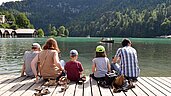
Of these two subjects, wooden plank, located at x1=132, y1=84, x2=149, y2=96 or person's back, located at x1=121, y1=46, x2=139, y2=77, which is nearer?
wooden plank, located at x1=132, y1=84, x2=149, y2=96

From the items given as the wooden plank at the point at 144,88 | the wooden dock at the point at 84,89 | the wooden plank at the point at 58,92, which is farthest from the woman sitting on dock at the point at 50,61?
the wooden plank at the point at 144,88

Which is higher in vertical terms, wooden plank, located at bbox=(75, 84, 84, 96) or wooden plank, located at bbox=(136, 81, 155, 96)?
wooden plank, located at bbox=(75, 84, 84, 96)

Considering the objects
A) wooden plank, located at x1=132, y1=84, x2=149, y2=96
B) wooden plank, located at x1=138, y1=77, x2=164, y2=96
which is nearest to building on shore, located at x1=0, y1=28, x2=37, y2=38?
wooden plank, located at x1=138, y1=77, x2=164, y2=96

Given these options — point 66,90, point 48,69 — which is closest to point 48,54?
point 48,69

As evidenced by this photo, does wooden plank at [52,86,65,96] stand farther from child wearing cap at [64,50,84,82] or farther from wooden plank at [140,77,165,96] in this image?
wooden plank at [140,77,165,96]

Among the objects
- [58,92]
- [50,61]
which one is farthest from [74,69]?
[58,92]

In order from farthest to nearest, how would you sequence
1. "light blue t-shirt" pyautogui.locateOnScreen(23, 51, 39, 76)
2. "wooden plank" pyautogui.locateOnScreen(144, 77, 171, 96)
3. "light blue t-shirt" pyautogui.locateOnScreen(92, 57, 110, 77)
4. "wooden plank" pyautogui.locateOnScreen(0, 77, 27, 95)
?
"light blue t-shirt" pyautogui.locateOnScreen(23, 51, 39, 76) → "light blue t-shirt" pyautogui.locateOnScreen(92, 57, 110, 77) → "wooden plank" pyautogui.locateOnScreen(0, 77, 27, 95) → "wooden plank" pyautogui.locateOnScreen(144, 77, 171, 96)

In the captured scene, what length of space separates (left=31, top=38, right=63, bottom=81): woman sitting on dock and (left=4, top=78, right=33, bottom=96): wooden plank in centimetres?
66

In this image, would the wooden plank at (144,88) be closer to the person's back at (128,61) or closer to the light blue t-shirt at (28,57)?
the person's back at (128,61)

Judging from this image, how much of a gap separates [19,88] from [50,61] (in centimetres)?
146

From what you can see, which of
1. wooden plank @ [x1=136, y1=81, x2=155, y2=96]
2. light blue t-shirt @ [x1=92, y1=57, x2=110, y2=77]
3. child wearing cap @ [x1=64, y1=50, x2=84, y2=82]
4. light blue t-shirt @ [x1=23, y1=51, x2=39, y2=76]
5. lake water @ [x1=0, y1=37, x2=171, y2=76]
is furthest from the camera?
lake water @ [x1=0, y1=37, x2=171, y2=76]

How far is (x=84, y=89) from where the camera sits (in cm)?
888

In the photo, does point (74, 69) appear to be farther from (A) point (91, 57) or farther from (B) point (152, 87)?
(A) point (91, 57)

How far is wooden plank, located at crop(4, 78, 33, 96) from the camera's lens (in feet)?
27.3
